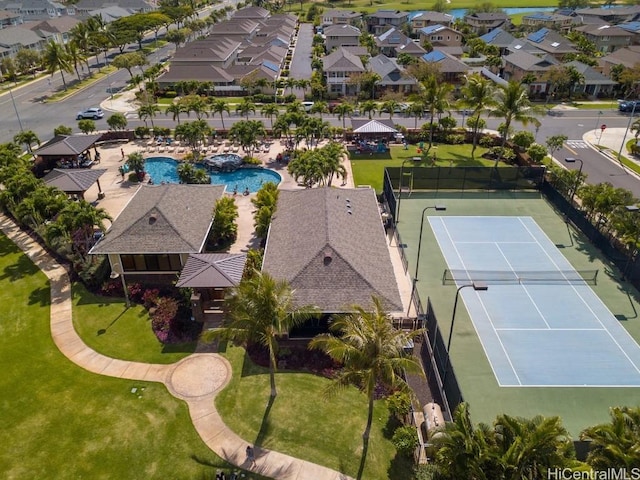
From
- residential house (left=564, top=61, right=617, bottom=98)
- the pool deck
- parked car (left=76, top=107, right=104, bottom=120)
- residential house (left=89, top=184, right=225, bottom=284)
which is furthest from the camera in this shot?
residential house (left=564, top=61, right=617, bottom=98)

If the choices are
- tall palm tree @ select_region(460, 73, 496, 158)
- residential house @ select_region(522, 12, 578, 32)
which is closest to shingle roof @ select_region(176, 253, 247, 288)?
tall palm tree @ select_region(460, 73, 496, 158)

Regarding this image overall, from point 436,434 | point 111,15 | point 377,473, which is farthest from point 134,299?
point 111,15

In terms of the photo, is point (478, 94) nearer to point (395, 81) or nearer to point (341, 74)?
point (395, 81)

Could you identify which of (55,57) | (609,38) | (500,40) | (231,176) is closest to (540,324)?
(231,176)

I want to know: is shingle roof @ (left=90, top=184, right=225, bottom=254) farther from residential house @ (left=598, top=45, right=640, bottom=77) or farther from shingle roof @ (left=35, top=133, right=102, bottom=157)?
residential house @ (left=598, top=45, right=640, bottom=77)

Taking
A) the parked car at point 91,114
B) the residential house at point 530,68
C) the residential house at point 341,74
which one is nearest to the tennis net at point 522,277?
the residential house at point 530,68

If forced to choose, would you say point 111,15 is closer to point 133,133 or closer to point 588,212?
point 133,133

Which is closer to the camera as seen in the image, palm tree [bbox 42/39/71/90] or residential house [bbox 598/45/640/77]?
palm tree [bbox 42/39/71/90]
